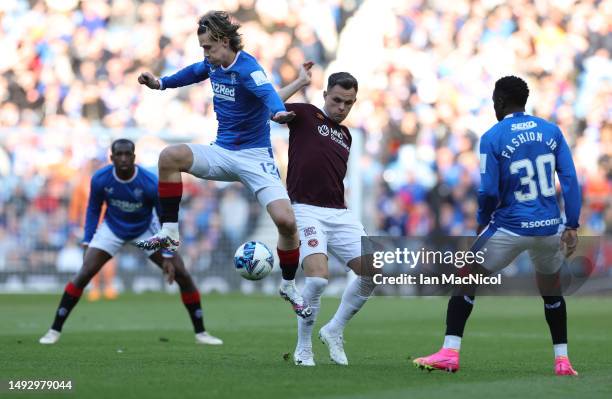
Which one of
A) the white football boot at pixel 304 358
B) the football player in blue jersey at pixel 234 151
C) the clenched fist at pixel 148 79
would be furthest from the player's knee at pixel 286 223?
the clenched fist at pixel 148 79

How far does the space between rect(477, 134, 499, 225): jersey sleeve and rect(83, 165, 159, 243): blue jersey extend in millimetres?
5367

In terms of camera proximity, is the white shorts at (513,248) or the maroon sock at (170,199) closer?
the white shorts at (513,248)

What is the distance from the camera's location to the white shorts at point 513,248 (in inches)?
329

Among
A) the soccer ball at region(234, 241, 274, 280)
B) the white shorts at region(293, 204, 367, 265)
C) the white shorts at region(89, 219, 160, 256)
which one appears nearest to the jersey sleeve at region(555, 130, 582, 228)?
the white shorts at region(293, 204, 367, 265)

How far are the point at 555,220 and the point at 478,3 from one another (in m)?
19.5

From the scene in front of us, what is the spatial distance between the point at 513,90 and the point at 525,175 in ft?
2.11

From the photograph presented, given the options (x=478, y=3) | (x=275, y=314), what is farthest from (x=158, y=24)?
(x=275, y=314)

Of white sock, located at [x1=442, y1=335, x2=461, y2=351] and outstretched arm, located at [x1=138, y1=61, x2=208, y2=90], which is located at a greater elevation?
outstretched arm, located at [x1=138, y1=61, x2=208, y2=90]

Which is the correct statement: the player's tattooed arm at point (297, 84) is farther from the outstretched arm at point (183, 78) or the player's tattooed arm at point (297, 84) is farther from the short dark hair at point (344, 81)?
the outstretched arm at point (183, 78)

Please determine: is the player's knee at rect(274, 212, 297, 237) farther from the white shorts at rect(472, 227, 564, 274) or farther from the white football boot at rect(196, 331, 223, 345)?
the white football boot at rect(196, 331, 223, 345)

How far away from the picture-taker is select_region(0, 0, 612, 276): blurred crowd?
23438mm

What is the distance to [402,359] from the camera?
33.3 feet

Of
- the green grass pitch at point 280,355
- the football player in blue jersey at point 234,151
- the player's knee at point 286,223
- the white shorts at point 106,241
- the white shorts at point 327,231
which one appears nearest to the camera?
the green grass pitch at point 280,355

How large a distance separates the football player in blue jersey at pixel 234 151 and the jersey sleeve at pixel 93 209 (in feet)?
11.6
